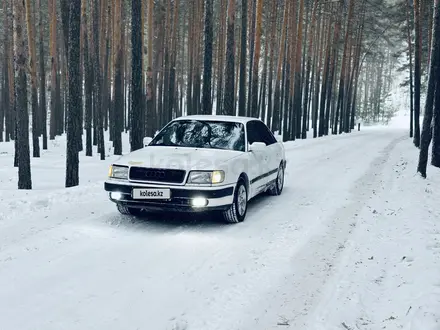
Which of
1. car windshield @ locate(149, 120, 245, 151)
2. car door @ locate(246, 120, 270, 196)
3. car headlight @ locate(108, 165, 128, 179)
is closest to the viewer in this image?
car headlight @ locate(108, 165, 128, 179)

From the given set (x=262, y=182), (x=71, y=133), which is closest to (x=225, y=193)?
(x=262, y=182)

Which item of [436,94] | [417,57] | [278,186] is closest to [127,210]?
[278,186]

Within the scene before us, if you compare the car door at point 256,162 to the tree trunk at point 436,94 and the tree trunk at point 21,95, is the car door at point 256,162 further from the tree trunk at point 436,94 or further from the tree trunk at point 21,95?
the tree trunk at point 21,95

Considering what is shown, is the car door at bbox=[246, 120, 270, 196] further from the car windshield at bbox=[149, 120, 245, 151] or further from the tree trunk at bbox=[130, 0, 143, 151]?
the tree trunk at bbox=[130, 0, 143, 151]

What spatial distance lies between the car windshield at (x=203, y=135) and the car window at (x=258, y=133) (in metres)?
0.32

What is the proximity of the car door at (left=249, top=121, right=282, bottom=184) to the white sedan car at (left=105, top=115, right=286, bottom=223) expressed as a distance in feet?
1.39

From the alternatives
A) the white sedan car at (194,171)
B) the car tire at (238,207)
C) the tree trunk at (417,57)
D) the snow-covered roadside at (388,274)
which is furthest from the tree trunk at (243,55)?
the car tire at (238,207)

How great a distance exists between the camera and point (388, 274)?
196 inches

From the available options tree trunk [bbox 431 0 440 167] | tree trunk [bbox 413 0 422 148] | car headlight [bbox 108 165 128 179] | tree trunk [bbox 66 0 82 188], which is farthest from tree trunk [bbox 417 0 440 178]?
tree trunk [bbox 66 0 82 188]

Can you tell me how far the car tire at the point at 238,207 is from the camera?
264 inches

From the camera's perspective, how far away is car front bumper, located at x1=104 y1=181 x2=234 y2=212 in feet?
20.3

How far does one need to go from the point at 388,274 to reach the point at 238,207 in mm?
2593

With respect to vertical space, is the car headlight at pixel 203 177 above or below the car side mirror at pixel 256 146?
below

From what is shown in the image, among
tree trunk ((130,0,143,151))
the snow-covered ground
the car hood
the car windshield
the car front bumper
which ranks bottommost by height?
the snow-covered ground
